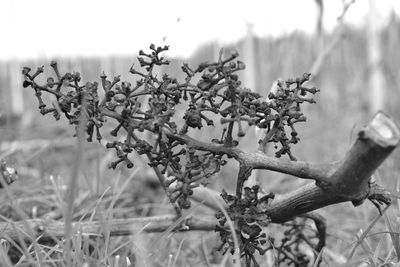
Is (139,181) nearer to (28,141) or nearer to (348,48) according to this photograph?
(28,141)

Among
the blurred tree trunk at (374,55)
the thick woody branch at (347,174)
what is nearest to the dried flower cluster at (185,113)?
the thick woody branch at (347,174)

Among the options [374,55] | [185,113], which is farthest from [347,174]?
[374,55]

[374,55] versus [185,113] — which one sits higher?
[185,113]

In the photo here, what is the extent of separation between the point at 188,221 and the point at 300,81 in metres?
0.54

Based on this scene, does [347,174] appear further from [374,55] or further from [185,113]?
[374,55]

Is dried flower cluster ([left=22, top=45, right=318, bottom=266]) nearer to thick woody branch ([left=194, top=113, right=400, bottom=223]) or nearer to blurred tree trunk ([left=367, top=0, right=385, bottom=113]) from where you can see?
thick woody branch ([left=194, top=113, right=400, bottom=223])

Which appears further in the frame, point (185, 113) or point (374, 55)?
point (374, 55)

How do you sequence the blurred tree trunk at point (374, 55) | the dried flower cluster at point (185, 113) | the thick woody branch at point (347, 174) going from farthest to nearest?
the blurred tree trunk at point (374, 55) < the dried flower cluster at point (185, 113) < the thick woody branch at point (347, 174)

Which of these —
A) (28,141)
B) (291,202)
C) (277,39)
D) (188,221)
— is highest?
(277,39)

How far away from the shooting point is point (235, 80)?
104 centimetres

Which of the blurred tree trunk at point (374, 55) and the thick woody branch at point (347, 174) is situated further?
the blurred tree trunk at point (374, 55)

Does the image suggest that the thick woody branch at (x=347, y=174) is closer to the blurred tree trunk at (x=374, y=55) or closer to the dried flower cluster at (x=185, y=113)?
the dried flower cluster at (x=185, y=113)

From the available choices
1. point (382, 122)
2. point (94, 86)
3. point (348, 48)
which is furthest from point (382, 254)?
point (348, 48)

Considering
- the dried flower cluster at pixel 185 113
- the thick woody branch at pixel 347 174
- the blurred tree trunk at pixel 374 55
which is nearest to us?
the thick woody branch at pixel 347 174
